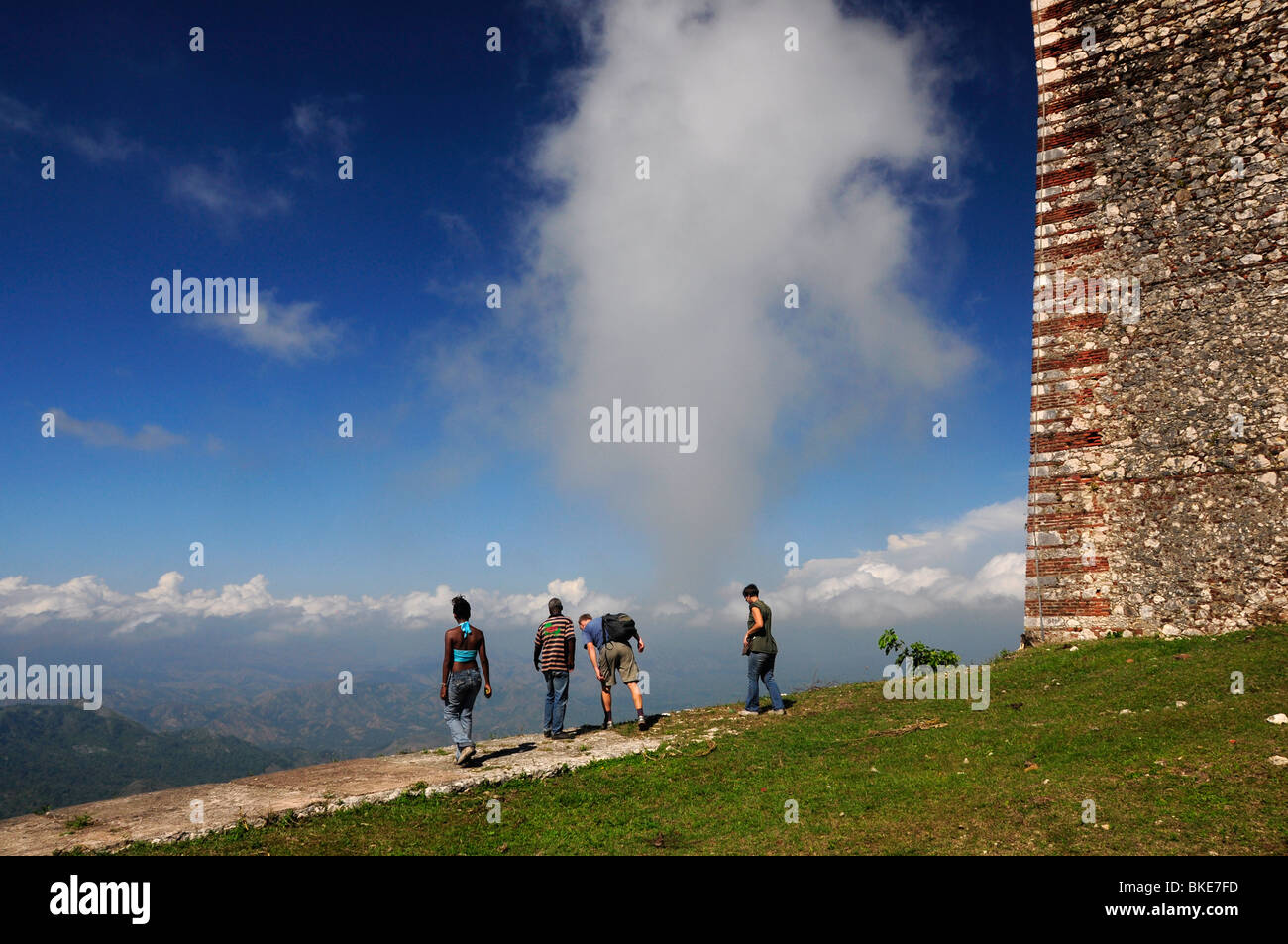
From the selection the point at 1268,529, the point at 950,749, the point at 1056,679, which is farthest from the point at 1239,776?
the point at 1268,529

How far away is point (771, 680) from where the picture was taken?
14594 mm

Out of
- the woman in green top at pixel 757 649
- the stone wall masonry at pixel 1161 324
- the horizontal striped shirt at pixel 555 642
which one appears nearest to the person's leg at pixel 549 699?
the horizontal striped shirt at pixel 555 642

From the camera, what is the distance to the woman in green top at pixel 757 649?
1406 cm

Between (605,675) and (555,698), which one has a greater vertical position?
(605,675)

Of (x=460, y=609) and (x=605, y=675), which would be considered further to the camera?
(x=605, y=675)

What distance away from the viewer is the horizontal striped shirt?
43.5 feet

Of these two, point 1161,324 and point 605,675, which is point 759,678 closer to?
point 605,675

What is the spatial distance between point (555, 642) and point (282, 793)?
17.6 feet

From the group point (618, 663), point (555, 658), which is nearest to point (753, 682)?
point (618, 663)

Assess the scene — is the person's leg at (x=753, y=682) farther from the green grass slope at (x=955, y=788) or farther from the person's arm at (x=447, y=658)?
the person's arm at (x=447, y=658)

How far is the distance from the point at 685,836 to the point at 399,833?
3392 mm

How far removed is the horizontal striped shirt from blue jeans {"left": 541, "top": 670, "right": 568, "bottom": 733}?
0.14m

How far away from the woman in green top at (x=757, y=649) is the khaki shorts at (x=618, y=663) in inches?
95.7
